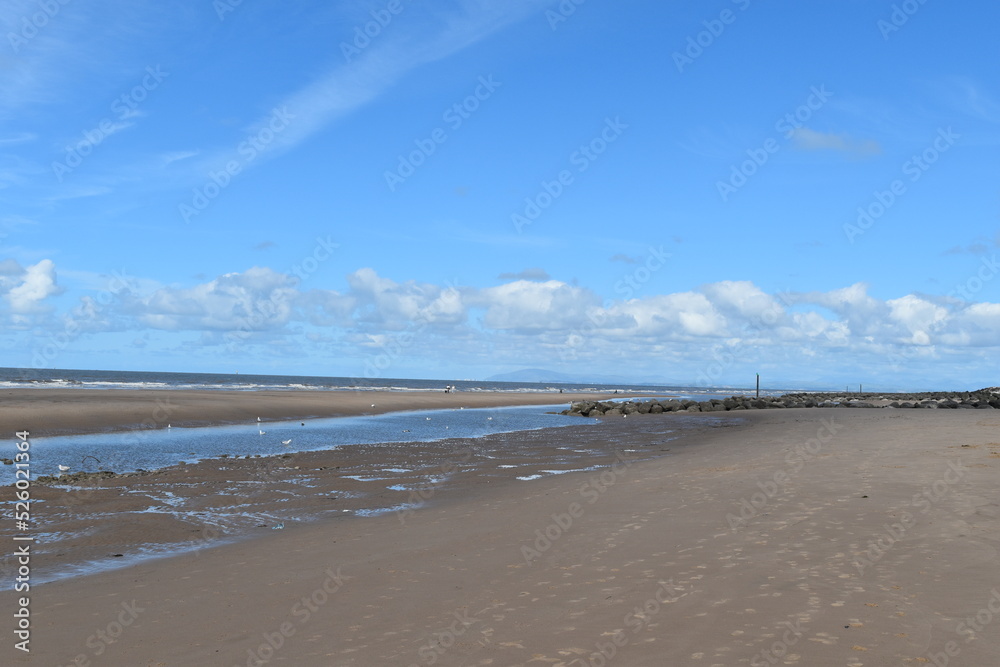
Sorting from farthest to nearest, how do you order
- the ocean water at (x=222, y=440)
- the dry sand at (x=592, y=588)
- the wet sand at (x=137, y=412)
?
the wet sand at (x=137, y=412)
the ocean water at (x=222, y=440)
the dry sand at (x=592, y=588)

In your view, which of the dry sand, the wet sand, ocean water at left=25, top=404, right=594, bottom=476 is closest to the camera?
the dry sand

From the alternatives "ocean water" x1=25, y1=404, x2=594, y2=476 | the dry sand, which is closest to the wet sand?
"ocean water" x1=25, y1=404, x2=594, y2=476

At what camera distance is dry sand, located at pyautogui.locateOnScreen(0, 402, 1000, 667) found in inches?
252

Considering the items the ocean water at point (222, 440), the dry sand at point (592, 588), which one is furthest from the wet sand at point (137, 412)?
the dry sand at point (592, 588)

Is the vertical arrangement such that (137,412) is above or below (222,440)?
above

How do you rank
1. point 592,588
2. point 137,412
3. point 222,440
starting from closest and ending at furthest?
point 592,588
point 222,440
point 137,412

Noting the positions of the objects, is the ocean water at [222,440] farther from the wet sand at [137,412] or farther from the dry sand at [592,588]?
the dry sand at [592,588]

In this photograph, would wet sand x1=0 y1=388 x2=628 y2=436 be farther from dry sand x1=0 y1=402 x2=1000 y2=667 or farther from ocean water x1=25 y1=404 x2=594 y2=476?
dry sand x1=0 y1=402 x2=1000 y2=667

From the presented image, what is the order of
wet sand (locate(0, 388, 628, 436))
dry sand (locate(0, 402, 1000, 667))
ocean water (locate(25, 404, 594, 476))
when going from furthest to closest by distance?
wet sand (locate(0, 388, 628, 436)) < ocean water (locate(25, 404, 594, 476)) < dry sand (locate(0, 402, 1000, 667))

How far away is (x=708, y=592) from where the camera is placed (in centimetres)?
767

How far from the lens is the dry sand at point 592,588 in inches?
252

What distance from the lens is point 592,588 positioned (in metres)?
8.18

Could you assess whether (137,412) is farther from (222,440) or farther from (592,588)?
(592,588)

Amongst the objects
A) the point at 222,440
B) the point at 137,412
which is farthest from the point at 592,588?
the point at 137,412
